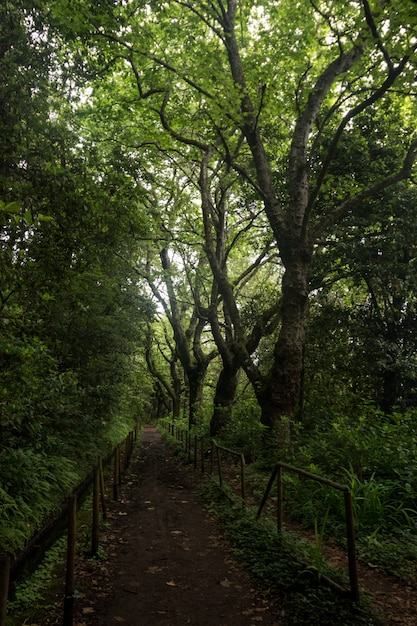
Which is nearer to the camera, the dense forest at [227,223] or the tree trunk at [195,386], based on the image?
the dense forest at [227,223]

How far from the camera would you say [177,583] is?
4789 mm

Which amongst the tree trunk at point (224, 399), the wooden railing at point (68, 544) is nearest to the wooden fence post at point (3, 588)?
the wooden railing at point (68, 544)

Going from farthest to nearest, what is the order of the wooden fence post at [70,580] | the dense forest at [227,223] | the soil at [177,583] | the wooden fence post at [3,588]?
the dense forest at [227,223] → the soil at [177,583] → the wooden fence post at [70,580] → the wooden fence post at [3,588]

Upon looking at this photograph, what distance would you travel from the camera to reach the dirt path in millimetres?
4016

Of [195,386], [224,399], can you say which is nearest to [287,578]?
[224,399]

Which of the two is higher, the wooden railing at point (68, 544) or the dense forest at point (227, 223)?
the dense forest at point (227, 223)

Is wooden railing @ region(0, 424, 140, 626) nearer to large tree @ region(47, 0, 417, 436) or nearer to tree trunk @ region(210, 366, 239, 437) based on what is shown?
large tree @ region(47, 0, 417, 436)

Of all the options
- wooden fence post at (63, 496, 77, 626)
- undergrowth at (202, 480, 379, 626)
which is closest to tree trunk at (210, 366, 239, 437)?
undergrowth at (202, 480, 379, 626)

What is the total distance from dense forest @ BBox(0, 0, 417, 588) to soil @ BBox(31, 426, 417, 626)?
1.06m

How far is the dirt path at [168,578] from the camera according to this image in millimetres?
4016

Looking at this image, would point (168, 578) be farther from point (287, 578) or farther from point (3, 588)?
point (3, 588)

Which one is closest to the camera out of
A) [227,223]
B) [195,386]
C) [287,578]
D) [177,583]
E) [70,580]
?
[70,580]

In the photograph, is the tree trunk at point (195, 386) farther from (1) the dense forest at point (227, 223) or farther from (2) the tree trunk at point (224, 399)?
(2) the tree trunk at point (224, 399)

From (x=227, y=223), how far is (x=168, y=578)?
14716 millimetres
